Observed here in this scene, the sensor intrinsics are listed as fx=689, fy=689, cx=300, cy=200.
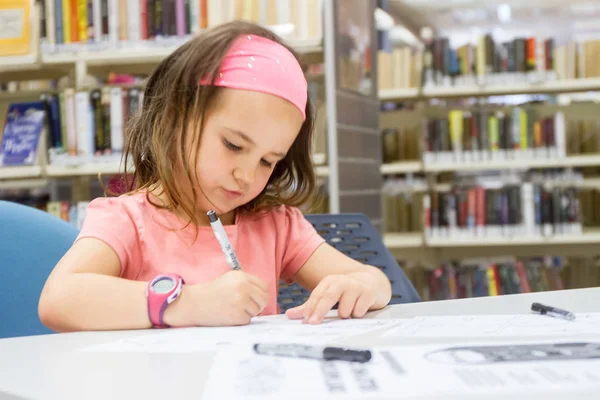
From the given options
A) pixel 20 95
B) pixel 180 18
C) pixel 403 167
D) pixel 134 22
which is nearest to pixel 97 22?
pixel 134 22

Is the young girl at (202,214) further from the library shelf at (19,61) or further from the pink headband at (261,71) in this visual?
the library shelf at (19,61)

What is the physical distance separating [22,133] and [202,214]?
2.05 meters

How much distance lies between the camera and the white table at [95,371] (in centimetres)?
45

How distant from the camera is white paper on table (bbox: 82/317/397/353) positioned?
61cm

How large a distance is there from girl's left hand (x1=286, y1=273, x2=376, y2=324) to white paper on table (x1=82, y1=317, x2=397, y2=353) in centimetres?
2

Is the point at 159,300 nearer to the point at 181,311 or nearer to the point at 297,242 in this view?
the point at 181,311

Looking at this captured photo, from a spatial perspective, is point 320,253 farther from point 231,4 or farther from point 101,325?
point 231,4

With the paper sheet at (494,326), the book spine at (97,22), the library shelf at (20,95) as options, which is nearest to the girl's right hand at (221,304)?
the paper sheet at (494,326)

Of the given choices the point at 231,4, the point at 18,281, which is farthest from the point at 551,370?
the point at 231,4

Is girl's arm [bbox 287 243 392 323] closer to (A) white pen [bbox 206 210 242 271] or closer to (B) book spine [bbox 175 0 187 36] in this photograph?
(A) white pen [bbox 206 210 242 271]

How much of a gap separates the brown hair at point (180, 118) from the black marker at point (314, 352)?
499mm

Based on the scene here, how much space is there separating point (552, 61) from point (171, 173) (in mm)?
3303

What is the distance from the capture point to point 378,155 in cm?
296

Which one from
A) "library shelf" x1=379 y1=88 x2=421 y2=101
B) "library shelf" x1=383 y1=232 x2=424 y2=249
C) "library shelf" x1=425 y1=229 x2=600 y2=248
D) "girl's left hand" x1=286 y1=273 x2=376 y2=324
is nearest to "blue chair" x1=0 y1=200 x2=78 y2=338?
"girl's left hand" x1=286 y1=273 x2=376 y2=324
